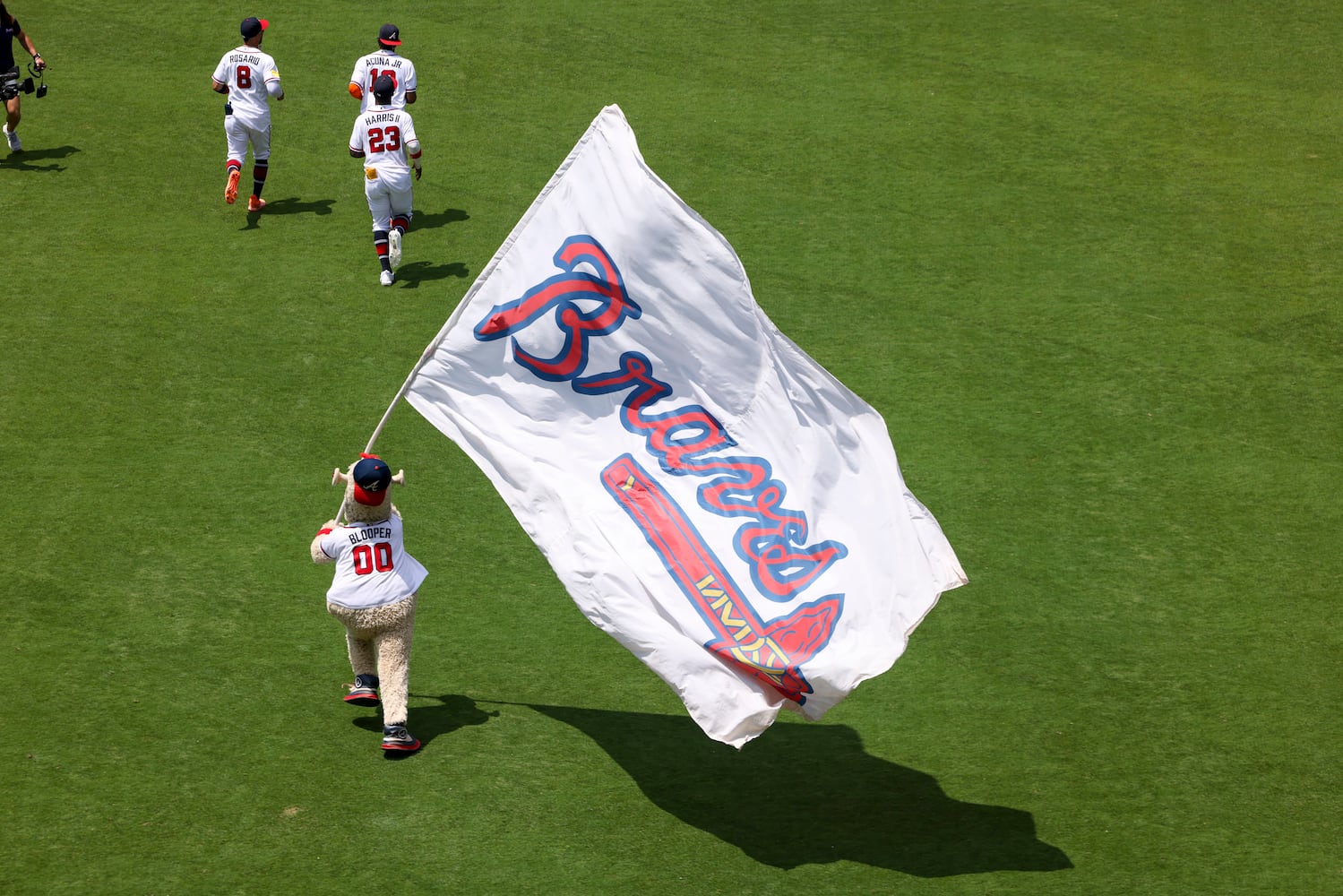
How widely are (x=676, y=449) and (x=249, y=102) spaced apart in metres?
8.49

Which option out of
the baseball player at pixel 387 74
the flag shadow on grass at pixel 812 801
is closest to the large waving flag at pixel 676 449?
the flag shadow on grass at pixel 812 801

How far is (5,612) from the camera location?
8.65 m

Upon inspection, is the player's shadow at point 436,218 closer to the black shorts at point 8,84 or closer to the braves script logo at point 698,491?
the black shorts at point 8,84

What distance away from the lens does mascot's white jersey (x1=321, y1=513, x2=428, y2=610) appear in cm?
748

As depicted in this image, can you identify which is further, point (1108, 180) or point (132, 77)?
point (132, 77)

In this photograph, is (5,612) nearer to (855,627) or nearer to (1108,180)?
(855,627)

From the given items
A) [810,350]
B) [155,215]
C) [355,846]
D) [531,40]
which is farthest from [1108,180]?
[355,846]

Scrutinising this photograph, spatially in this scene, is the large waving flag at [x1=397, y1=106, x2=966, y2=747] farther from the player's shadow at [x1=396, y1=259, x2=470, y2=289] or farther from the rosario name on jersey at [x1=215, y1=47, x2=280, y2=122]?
the rosario name on jersey at [x1=215, y1=47, x2=280, y2=122]

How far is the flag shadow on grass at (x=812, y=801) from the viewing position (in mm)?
7164

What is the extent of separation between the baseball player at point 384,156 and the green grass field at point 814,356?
0.55m

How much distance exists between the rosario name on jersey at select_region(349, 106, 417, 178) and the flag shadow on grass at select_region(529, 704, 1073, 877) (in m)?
6.38

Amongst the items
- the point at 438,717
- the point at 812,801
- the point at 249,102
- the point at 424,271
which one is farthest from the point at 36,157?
the point at 812,801

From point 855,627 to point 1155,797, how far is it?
226 centimetres

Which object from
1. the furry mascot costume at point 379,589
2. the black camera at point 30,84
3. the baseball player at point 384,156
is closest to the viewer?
the furry mascot costume at point 379,589
